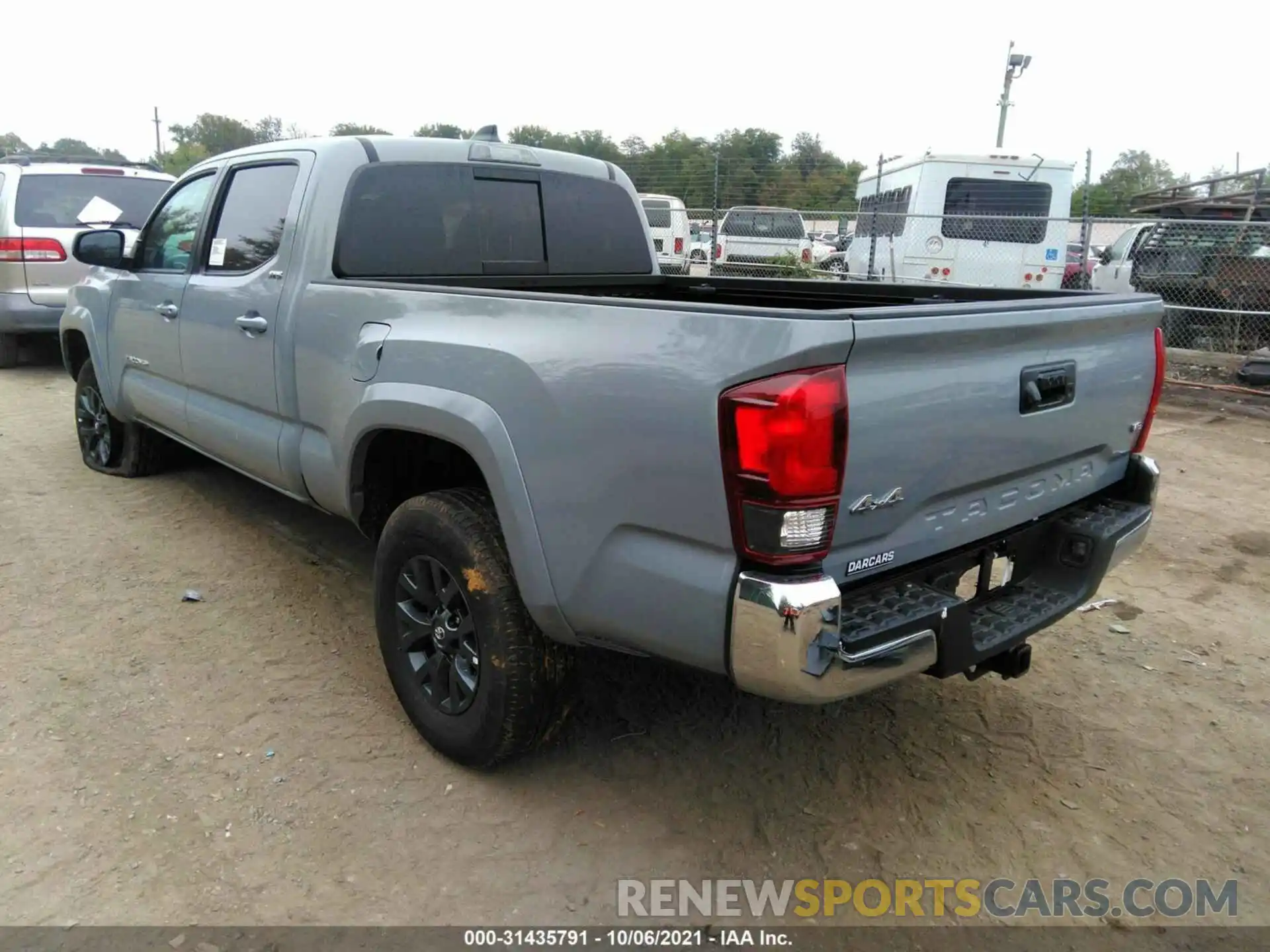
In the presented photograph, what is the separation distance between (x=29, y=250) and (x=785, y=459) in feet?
30.0

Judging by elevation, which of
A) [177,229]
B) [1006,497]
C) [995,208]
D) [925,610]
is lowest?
[925,610]

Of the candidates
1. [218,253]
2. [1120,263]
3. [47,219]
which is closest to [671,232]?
[1120,263]

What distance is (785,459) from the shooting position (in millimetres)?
1978

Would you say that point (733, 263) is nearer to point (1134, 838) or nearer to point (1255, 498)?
point (1255, 498)

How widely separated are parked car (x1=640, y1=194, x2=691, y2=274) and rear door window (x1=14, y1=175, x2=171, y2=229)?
7.39 meters

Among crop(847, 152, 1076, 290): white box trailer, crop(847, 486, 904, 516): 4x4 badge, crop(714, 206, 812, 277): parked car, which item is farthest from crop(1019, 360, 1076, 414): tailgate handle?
crop(714, 206, 812, 277): parked car

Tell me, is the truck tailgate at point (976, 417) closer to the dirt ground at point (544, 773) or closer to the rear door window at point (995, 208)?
the dirt ground at point (544, 773)

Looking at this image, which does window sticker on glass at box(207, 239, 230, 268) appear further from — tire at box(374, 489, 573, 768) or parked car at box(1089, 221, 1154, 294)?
parked car at box(1089, 221, 1154, 294)

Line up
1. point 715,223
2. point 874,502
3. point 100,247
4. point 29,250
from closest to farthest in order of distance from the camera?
1. point 874,502
2. point 100,247
3. point 29,250
4. point 715,223

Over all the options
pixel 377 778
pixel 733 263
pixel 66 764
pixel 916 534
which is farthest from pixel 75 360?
pixel 733 263

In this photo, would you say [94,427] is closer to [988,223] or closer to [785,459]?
[785,459]

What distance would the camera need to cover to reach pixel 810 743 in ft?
10.3

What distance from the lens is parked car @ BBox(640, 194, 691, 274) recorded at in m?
14.5

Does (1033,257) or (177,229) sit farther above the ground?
(1033,257)
